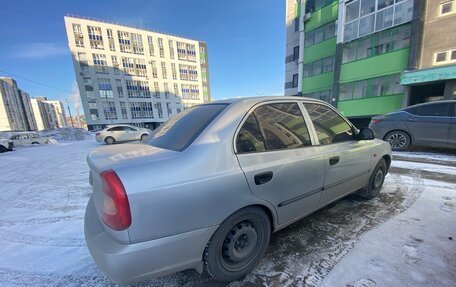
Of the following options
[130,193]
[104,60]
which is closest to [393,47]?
[130,193]

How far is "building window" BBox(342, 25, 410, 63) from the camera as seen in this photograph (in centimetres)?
1300

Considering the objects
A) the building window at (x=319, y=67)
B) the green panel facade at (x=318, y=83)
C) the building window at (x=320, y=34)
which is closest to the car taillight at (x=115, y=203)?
the green panel facade at (x=318, y=83)

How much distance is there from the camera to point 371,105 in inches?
591

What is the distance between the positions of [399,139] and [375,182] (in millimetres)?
4709

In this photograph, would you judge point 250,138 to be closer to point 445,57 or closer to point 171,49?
point 445,57

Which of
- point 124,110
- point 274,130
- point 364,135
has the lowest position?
point 364,135

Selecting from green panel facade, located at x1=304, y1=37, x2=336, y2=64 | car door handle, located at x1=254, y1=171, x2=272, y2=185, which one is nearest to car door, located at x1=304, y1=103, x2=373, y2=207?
car door handle, located at x1=254, y1=171, x2=272, y2=185

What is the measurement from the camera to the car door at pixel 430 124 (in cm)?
565

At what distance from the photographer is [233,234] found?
175 centimetres

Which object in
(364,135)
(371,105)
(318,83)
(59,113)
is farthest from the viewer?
(59,113)

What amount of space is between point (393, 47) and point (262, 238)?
1769 centimetres

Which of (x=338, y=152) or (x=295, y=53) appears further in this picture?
(x=295, y=53)

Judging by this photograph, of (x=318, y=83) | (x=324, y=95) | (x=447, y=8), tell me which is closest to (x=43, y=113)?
(x=318, y=83)

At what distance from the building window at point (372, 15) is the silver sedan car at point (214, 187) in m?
16.7
